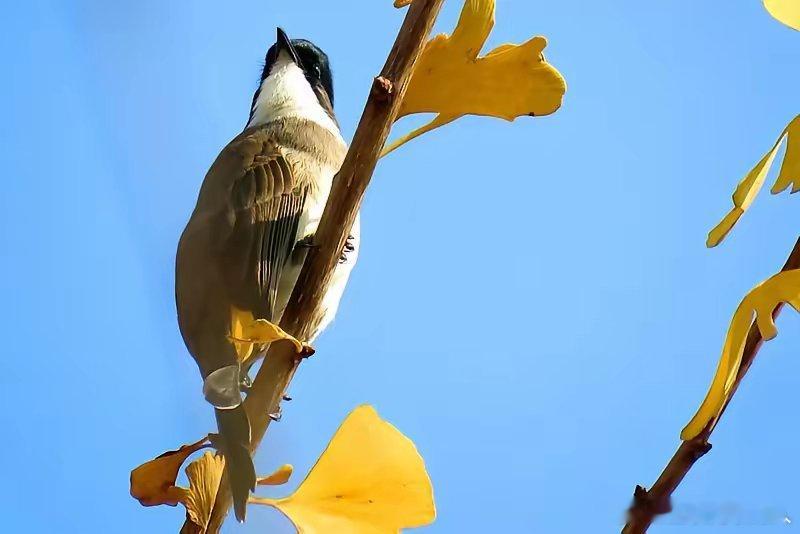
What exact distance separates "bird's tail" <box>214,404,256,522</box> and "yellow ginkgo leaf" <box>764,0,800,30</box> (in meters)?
0.42

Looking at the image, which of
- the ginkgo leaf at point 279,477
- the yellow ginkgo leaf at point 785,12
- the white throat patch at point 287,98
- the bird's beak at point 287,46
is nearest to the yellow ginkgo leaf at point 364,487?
the ginkgo leaf at point 279,477

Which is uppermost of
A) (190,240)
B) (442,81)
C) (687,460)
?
(190,240)

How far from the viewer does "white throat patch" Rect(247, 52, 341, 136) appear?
93.4 inches

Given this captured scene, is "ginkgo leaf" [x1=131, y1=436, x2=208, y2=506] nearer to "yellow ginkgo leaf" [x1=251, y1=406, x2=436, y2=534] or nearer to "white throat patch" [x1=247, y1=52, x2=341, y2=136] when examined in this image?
"yellow ginkgo leaf" [x1=251, y1=406, x2=436, y2=534]

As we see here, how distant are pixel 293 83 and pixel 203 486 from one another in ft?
6.82

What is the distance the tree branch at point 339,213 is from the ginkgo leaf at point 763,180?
0.23 metres

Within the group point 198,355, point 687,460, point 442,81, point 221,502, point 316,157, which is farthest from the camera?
point 316,157

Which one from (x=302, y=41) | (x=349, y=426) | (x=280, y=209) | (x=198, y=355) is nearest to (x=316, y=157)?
(x=280, y=209)

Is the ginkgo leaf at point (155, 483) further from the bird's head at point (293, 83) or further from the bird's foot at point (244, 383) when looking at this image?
the bird's head at point (293, 83)

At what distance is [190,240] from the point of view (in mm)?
1413

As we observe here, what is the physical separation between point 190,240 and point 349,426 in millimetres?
780

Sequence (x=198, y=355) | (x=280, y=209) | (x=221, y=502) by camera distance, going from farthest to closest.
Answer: (x=280, y=209) < (x=198, y=355) < (x=221, y=502)

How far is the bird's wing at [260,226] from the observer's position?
51.5 inches

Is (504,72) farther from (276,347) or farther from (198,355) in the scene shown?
→ (198,355)
